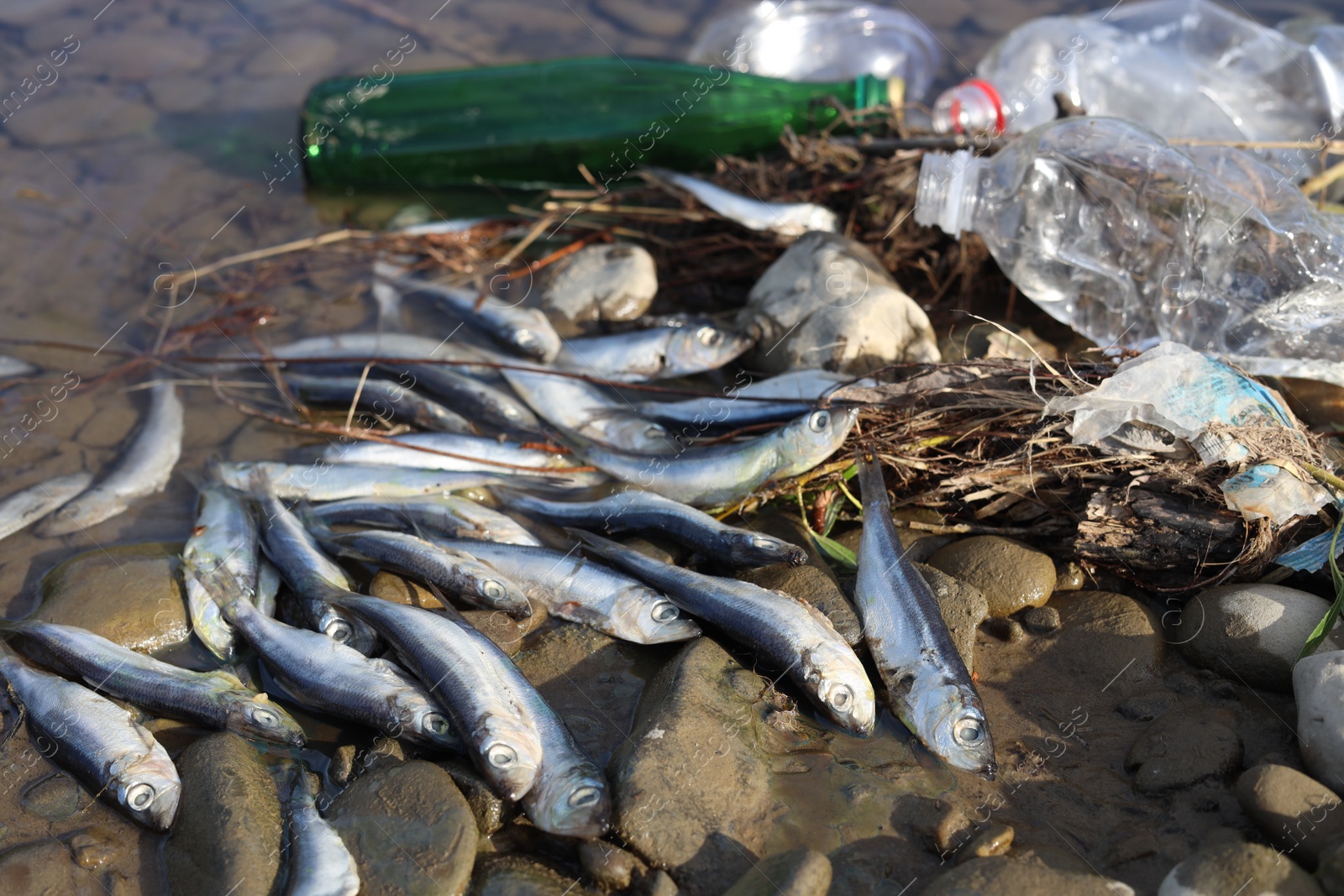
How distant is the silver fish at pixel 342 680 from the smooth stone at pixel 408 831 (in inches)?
7.2

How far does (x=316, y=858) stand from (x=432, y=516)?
1.72m

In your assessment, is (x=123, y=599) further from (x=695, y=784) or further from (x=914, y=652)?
(x=914, y=652)

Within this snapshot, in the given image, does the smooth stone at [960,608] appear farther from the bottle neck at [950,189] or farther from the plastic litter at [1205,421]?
the bottle neck at [950,189]

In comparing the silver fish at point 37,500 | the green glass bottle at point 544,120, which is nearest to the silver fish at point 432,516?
the silver fish at point 37,500

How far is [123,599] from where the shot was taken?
154 inches

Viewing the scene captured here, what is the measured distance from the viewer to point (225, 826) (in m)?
2.96

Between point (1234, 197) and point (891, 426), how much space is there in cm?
230

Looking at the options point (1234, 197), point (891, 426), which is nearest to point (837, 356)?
point (891, 426)

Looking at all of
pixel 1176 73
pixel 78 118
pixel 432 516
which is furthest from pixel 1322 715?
pixel 78 118

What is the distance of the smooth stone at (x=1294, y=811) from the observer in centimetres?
270

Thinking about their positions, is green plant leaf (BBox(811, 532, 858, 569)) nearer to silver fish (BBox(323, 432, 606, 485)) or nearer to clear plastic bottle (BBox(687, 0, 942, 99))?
silver fish (BBox(323, 432, 606, 485))

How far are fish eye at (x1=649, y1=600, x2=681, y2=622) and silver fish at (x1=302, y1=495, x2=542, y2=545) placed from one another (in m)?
0.80

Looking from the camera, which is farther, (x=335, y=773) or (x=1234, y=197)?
(x=1234, y=197)

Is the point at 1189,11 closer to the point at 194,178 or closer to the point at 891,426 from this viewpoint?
the point at 891,426
